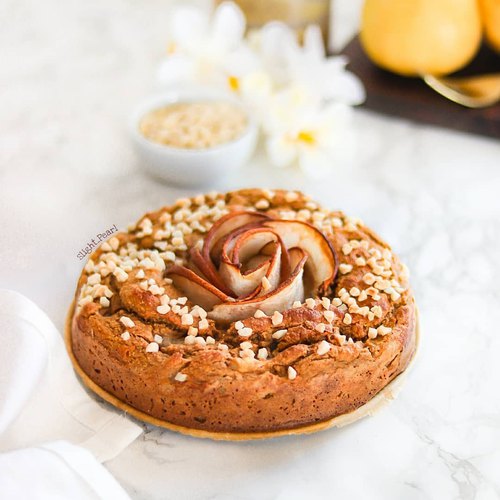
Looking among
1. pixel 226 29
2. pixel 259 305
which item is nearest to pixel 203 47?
pixel 226 29

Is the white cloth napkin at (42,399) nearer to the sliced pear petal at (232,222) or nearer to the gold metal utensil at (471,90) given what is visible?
the sliced pear petal at (232,222)

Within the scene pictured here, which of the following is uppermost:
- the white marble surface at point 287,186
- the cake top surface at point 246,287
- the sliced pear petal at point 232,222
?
the sliced pear petal at point 232,222

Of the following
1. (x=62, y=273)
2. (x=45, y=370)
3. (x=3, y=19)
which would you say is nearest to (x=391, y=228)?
(x=62, y=273)

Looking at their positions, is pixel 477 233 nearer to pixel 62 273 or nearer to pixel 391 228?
pixel 391 228

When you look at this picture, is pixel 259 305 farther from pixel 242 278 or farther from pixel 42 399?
pixel 42 399

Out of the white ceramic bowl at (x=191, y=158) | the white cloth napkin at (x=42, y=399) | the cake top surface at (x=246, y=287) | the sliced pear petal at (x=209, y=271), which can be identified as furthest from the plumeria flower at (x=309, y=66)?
the white cloth napkin at (x=42, y=399)

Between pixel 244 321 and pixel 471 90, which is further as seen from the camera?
pixel 471 90

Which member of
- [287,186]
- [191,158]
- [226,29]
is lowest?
[287,186]
